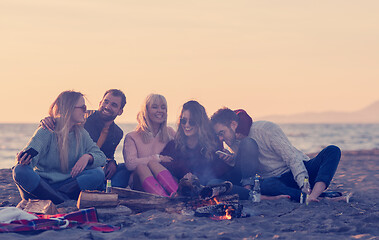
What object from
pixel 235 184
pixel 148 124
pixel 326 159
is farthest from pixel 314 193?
pixel 148 124

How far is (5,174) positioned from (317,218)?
7.27 meters

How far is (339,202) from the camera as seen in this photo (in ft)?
21.9

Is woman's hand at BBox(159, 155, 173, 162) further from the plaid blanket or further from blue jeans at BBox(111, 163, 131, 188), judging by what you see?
the plaid blanket

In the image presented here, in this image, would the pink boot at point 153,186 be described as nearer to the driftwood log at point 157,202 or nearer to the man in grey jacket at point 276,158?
the driftwood log at point 157,202

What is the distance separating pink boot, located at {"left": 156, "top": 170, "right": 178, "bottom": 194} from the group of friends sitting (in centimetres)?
1

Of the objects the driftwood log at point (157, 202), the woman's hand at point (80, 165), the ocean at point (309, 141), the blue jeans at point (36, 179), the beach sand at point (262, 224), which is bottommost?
the ocean at point (309, 141)

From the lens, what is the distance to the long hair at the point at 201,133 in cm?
671

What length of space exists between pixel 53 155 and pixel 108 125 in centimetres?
139

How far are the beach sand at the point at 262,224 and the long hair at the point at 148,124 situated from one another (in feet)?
4.52

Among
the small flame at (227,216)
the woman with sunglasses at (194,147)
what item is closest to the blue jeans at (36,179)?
the woman with sunglasses at (194,147)

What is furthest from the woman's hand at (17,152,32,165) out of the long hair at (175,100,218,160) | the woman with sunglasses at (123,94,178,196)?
the long hair at (175,100,218,160)

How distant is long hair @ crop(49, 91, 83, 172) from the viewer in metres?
6.14

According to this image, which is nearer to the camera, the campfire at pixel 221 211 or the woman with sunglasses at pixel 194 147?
the campfire at pixel 221 211

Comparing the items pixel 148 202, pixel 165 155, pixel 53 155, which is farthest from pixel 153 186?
pixel 53 155
